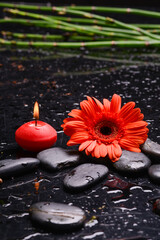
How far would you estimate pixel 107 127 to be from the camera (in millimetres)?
700

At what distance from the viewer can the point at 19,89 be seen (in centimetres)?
113

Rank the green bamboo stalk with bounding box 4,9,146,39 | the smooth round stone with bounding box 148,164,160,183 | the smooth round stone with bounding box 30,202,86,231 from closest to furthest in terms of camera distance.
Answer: the smooth round stone with bounding box 30,202,86,231, the smooth round stone with bounding box 148,164,160,183, the green bamboo stalk with bounding box 4,9,146,39

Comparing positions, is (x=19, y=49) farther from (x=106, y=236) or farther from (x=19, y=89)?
(x=106, y=236)

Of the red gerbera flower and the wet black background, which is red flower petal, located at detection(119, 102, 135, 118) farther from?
the wet black background

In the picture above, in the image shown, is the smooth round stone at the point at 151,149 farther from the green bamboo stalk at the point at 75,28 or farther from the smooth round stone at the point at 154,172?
the green bamboo stalk at the point at 75,28

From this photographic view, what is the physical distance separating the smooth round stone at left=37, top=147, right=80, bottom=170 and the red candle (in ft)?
0.11

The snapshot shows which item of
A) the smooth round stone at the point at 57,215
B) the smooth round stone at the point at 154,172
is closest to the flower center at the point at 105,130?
the smooth round stone at the point at 154,172

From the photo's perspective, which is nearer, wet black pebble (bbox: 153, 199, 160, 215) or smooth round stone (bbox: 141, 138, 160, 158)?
wet black pebble (bbox: 153, 199, 160, 215)

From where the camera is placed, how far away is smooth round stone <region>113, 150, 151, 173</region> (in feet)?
2.05

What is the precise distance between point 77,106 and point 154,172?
1.37ft

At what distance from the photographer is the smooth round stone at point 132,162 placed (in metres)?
0.63

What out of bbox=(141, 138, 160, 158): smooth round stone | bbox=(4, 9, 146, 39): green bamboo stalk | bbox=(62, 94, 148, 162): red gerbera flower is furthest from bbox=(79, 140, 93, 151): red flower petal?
bbox=(4, 9, 146, 39): green bamboo stalk

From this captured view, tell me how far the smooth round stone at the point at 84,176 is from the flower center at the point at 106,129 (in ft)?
0.27

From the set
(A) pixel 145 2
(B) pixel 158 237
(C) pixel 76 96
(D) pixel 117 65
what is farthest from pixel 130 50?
(B) pixel 158 237
